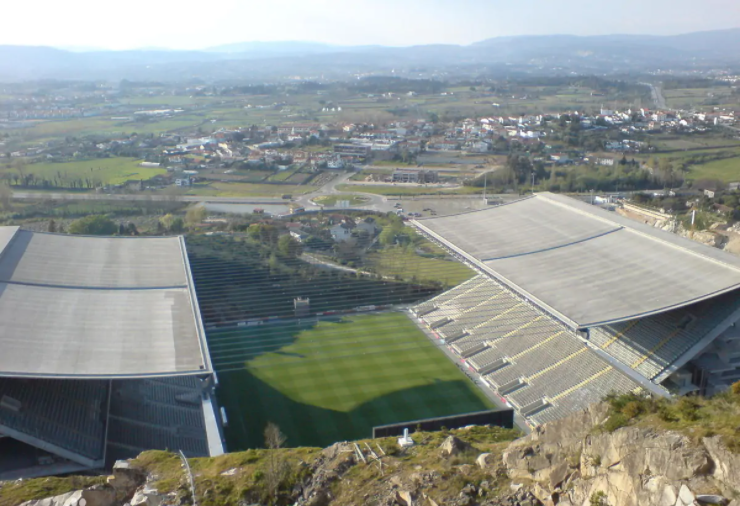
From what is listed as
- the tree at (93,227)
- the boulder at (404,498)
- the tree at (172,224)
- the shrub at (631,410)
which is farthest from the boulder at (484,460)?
the tree at (93,227)

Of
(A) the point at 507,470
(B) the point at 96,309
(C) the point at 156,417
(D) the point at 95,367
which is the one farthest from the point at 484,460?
(B) the point at 96,309

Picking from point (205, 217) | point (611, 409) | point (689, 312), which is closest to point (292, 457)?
point (611, 409)

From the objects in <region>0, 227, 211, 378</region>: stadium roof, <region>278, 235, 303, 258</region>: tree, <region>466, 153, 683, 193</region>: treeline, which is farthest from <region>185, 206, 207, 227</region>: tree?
<region>466, 153, 683, 193</region>: treeline

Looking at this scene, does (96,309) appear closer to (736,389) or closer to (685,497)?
(736,389)

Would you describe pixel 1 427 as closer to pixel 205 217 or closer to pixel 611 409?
pixel 611 409

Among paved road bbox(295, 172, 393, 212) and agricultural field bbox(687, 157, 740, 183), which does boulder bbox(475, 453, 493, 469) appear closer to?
paved road bbox(295, 172, 393, 212)
